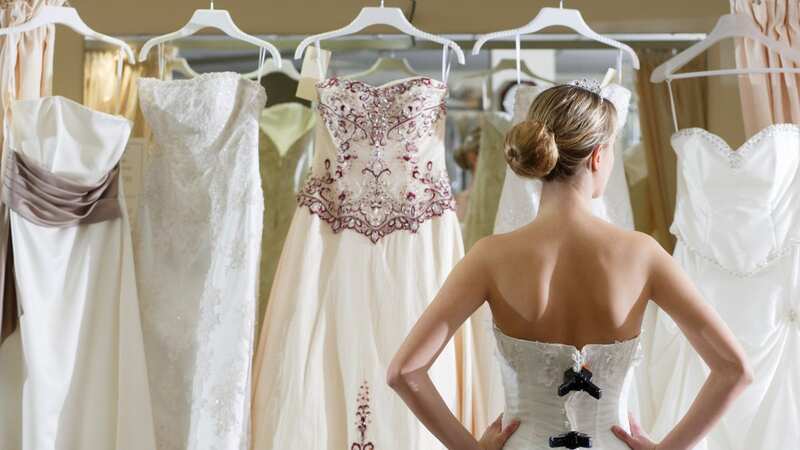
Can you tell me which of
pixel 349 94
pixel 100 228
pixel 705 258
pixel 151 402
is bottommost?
pixel 151 402

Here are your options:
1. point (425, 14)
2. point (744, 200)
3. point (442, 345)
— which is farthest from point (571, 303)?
point (425, 14)

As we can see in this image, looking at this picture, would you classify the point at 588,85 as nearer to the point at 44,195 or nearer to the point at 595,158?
the point at 595,158

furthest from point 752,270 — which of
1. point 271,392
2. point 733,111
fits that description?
point 271,392

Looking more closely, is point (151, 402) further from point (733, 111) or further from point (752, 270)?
point (733, 111)

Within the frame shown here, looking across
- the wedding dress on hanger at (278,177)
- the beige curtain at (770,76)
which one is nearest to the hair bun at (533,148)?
the beige curtain at (770,76)

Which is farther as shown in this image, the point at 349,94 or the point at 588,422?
the point at 349,94

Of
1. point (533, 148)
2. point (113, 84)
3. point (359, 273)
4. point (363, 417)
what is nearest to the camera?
point (533, 148)

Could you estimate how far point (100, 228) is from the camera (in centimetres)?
334

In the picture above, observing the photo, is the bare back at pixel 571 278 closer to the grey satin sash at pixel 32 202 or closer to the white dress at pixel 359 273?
the white dress at pixel 359 273

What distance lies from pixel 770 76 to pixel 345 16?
5.19ft

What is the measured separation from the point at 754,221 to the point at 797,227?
5.0 inches

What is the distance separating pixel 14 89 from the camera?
11.1 ft

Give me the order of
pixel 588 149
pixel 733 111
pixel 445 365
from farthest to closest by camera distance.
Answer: pixel 733 111 < pixel 445 365 < pixel 588 149

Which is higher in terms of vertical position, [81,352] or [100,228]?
[100,228]
